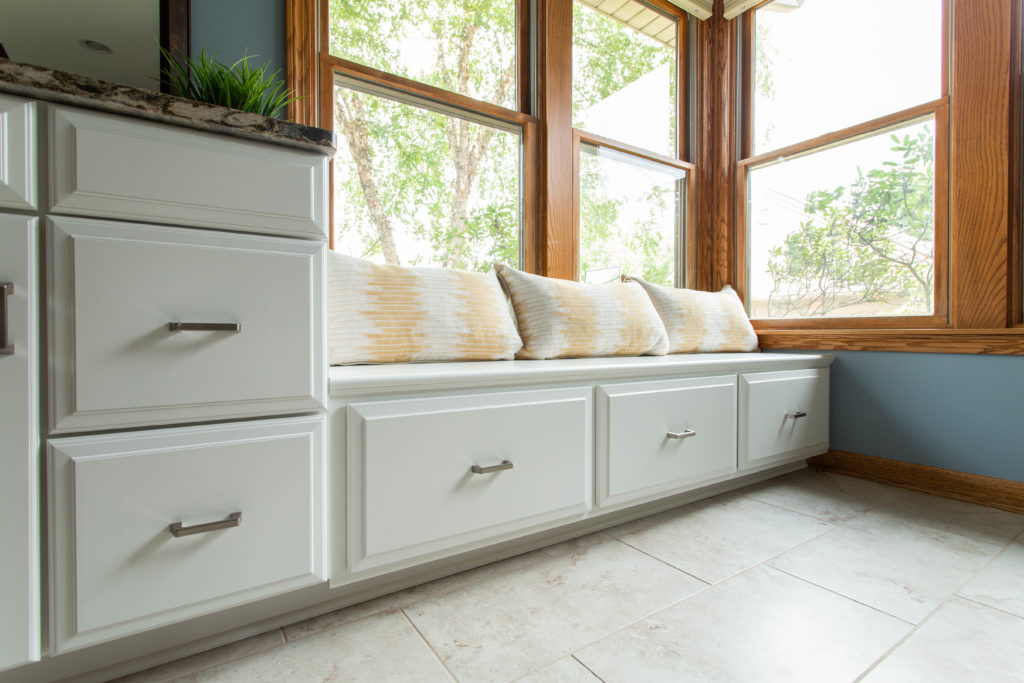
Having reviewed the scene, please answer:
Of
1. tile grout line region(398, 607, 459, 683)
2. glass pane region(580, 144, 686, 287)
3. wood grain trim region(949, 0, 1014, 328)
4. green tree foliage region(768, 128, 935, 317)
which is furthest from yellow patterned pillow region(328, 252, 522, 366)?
wood grain trim region(949, 0, 1014, 328)

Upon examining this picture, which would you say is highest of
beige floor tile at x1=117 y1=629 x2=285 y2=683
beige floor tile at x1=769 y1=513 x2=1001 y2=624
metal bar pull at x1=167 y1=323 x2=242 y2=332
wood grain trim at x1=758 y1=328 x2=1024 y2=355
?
metal bar pull at x1=167 y1=323 x2=242 y2=332

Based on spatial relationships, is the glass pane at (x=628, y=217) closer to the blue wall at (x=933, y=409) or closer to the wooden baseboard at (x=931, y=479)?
the blue wall at (x=933, y=409)

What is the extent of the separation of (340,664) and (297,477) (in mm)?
329

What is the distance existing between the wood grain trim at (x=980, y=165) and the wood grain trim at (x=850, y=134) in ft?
0.33

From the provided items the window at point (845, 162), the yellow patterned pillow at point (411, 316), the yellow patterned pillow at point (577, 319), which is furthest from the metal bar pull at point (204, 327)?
the window at point (845, 162)

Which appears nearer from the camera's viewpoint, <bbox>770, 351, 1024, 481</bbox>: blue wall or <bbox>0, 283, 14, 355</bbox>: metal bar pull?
<bbox>0, 283, 14, 355</bbox>: metal bar pull

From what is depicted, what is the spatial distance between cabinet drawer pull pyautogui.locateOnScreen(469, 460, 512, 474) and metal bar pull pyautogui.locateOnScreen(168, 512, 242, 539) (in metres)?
0.45

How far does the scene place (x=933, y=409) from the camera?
176 centimetres

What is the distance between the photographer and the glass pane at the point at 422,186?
159cm

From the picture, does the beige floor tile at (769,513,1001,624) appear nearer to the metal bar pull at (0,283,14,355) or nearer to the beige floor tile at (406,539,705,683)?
the beige floor tile at (406,539,705,683)

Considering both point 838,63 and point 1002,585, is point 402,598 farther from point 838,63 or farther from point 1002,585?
point 838,63

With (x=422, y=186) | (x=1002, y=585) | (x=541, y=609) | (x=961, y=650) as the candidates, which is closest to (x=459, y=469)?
(x=541, y=609)

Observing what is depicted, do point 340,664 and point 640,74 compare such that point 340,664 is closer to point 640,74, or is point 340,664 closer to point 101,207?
point 101,207

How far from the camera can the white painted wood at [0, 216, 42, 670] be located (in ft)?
2.08
